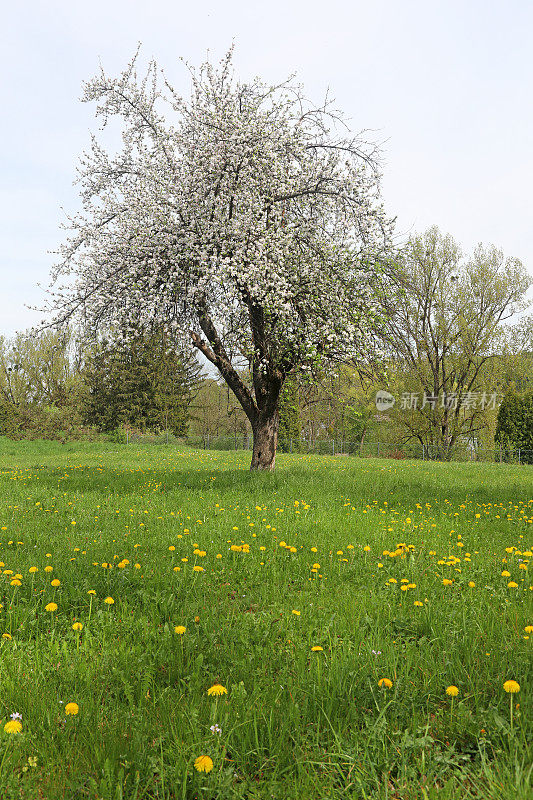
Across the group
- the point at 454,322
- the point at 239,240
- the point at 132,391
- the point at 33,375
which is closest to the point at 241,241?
the point at 239,240

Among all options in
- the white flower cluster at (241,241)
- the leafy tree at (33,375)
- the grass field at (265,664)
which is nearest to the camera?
the grass field at (265,664)

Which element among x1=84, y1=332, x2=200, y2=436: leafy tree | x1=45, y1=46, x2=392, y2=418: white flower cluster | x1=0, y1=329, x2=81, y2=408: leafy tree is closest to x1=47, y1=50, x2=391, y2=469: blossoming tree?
x1=45, y1=46, x2=392, y2=418: white flower cluster

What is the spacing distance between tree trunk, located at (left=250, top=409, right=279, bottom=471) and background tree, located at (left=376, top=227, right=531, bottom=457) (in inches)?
691

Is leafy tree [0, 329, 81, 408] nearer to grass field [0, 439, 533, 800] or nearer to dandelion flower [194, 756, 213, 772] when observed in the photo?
grass field [0, 439, 533, 800]

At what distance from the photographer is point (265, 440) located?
39.3 feet

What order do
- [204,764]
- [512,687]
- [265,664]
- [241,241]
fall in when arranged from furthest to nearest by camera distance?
[241,241] → [265,664] → [512,687] → [204,764]

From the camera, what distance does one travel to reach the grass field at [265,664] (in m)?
1.90

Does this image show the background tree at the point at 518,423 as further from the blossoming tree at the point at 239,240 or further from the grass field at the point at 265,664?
the grass field at the point at 265,664

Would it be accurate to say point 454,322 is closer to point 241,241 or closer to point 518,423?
point 518,423

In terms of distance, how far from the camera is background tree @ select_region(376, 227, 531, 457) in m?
28.4

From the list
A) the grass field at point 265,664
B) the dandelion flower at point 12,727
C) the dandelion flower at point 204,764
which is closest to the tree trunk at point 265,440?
the grass field at point 265,664

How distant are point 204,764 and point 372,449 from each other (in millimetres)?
31250

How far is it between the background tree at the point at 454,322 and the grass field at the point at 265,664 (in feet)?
80.2

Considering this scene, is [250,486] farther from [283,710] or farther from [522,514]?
[283,710]
